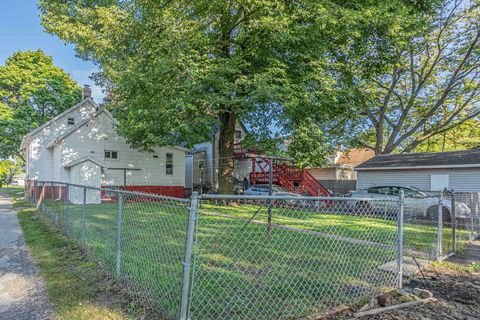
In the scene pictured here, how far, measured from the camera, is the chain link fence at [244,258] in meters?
3.34

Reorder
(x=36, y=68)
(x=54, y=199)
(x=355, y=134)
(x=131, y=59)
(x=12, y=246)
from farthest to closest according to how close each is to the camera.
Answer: (x=36, y=68) → (x=355, y=134) → (x=131, y=59) → (x=54, y=199) → (x=12, y=246)

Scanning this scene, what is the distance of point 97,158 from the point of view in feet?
57.1

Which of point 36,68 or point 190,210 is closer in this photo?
point 190,210

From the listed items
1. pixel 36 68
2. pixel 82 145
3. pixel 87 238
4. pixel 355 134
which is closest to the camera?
pixel 87 238

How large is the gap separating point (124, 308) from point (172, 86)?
32.5 ft

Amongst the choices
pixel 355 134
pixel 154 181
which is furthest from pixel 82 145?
pixel 355 134

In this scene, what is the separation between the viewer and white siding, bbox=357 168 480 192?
566 inches

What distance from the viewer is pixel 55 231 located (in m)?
7.62

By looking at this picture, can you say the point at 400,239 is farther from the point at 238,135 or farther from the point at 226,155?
the point at 238,135

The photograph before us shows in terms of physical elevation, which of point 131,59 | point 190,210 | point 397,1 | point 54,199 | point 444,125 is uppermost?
point 397,1

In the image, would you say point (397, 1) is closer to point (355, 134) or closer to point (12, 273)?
point (355, 134)

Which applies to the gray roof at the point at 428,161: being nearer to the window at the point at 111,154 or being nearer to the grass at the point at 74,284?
the window at the point at 111,154

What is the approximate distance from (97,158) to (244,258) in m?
14.8

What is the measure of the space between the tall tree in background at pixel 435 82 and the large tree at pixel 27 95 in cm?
2503
